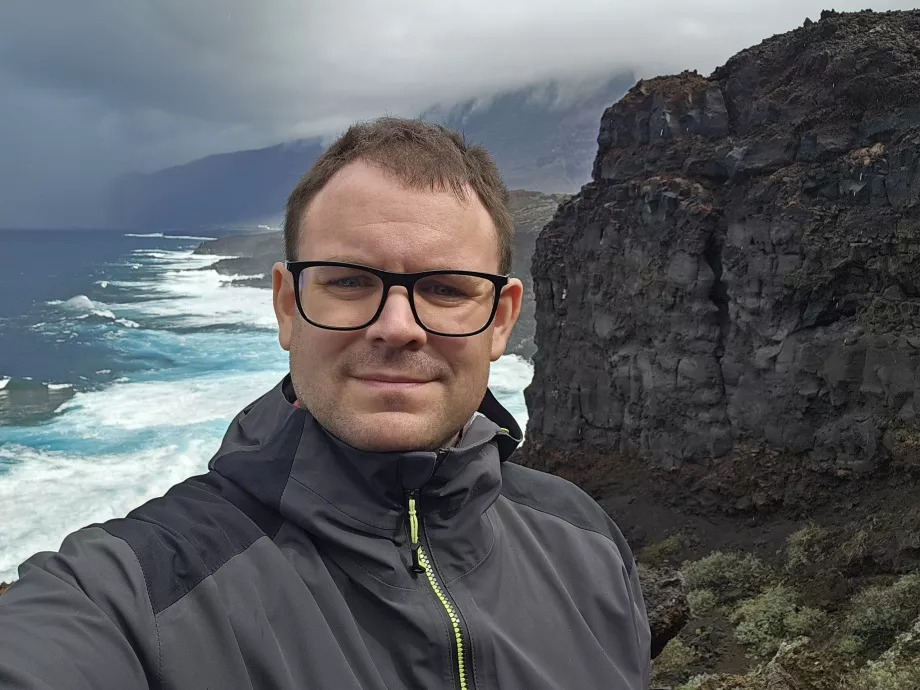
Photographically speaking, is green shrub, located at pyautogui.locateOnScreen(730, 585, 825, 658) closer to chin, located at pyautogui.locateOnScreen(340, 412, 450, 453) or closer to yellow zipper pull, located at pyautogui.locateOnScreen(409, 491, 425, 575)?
yellow zipper pull, located at pyautogui.locateOnScreen(409, 491, 425, 575)

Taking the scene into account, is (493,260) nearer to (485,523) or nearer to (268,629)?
(485,523)

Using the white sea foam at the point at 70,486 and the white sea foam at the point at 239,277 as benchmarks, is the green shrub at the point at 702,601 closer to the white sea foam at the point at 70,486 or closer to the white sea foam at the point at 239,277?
the white sea foam at the point at 70,486

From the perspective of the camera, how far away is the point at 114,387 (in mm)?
48156

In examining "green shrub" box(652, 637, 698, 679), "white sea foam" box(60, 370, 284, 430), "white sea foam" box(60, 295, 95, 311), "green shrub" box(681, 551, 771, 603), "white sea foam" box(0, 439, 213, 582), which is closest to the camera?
"green shrub" box(652, 637, 698, 679)

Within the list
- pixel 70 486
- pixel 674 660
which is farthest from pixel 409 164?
pixel 70 486

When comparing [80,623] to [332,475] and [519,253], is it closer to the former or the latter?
[332,475]

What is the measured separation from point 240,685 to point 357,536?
494mm

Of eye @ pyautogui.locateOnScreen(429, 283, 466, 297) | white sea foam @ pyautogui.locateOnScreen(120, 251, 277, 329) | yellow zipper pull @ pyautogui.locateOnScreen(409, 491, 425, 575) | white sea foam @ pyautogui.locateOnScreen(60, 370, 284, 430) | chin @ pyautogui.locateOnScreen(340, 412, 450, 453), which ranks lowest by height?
white sea foam @ pyautogui.locateOnScreen(60, 370, 284, 430)

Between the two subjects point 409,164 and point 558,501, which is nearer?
point 409,164

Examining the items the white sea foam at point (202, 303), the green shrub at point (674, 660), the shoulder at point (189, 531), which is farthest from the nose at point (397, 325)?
the white sea foam at point (202, 303)

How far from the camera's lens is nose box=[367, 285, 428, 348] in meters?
2.04

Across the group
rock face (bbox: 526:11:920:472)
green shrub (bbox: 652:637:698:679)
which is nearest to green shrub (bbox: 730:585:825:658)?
green shrub (bbox: 652:637:698:679)

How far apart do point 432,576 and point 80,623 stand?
0.96m

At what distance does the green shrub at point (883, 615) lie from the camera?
1205cm
